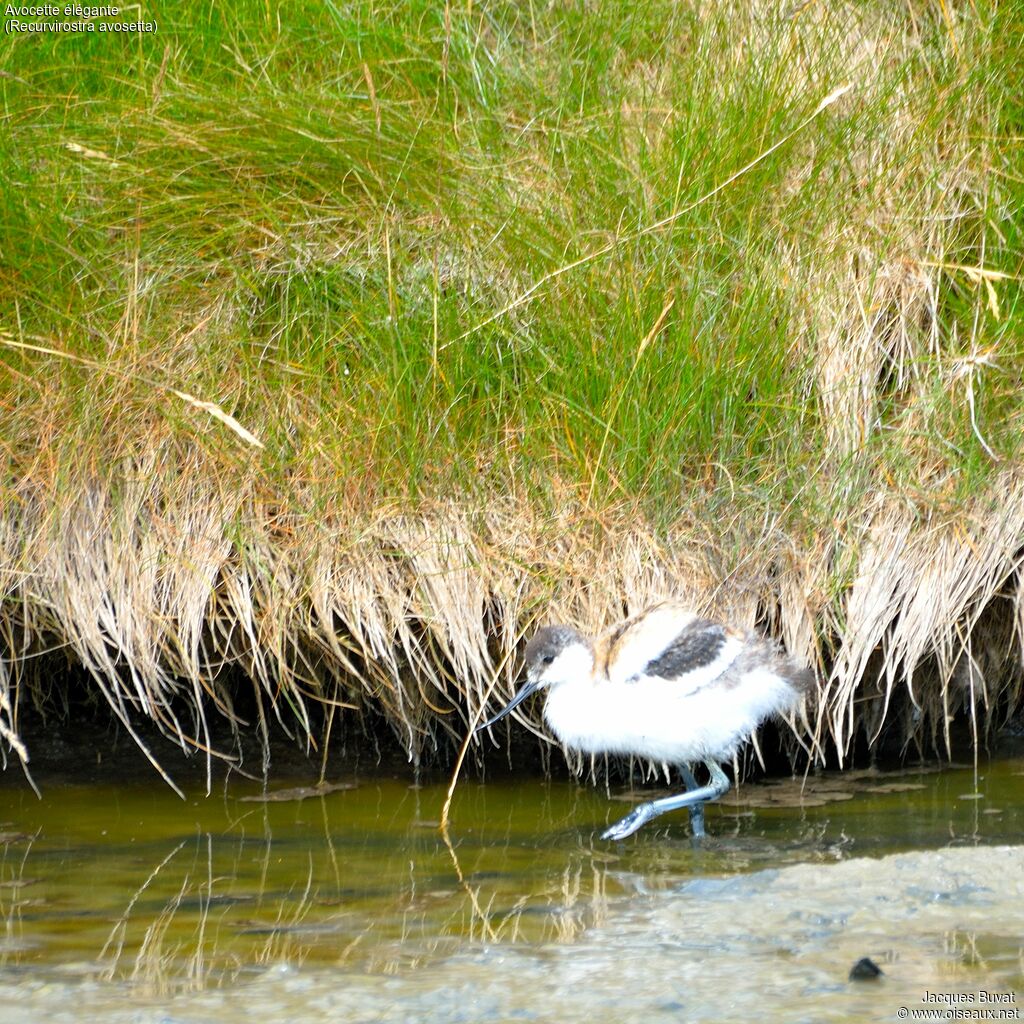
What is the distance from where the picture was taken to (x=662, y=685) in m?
4.48

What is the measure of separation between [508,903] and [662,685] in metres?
0.86

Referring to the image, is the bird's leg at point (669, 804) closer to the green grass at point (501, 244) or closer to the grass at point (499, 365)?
the grass at point (499, 365)

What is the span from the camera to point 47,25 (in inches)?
240

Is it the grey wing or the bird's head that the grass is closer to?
the bird's head

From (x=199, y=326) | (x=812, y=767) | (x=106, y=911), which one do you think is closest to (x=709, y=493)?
(x=812, y=767)

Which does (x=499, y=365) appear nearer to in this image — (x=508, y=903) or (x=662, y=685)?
(x=662, y=685)

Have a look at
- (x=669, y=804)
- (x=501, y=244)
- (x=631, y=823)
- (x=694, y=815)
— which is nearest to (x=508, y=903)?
(x=631, y=823)

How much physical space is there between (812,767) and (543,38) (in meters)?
3.48

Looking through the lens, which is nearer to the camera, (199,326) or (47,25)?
(199,326)

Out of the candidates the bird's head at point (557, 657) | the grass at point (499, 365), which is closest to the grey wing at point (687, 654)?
the bird's head at point (557, 657)

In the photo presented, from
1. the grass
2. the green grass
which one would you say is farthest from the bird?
the green grass

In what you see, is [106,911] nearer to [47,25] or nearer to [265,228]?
[265,228]

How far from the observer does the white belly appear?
14.7 feet

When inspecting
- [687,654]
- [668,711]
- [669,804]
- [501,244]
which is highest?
[501,244]
